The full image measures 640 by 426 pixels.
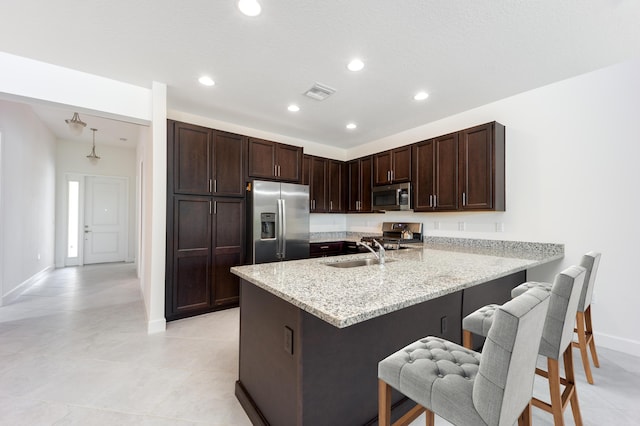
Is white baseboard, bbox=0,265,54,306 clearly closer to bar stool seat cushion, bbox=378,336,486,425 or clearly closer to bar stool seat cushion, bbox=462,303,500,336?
bar stool seat cushion, bbox=378,336,486,425

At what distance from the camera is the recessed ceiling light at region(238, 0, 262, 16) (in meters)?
1.80

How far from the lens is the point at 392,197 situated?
13.6 ft

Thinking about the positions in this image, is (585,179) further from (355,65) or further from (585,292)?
(355,65)

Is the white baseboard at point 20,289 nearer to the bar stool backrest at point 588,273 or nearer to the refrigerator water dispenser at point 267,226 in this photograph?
the refrigerator water dispenser at point 267,226

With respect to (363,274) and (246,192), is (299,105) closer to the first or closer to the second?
(246,192)

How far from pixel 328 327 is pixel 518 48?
2693 millimetres

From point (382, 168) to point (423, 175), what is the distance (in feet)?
2.60

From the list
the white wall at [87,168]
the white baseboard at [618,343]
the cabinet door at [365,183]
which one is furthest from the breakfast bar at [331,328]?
the white wall at [87,168]

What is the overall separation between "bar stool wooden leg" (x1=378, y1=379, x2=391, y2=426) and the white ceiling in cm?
223

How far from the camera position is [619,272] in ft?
8.17

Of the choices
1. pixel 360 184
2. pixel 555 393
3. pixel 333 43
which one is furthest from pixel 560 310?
pixel 360 184

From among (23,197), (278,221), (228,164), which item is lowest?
(278,221)

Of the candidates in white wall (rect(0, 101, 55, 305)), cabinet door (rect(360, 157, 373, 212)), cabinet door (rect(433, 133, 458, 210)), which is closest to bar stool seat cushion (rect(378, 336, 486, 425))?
cabinet door (rect(433, 133, 458, 210))

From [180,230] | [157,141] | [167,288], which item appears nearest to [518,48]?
[157,141]
